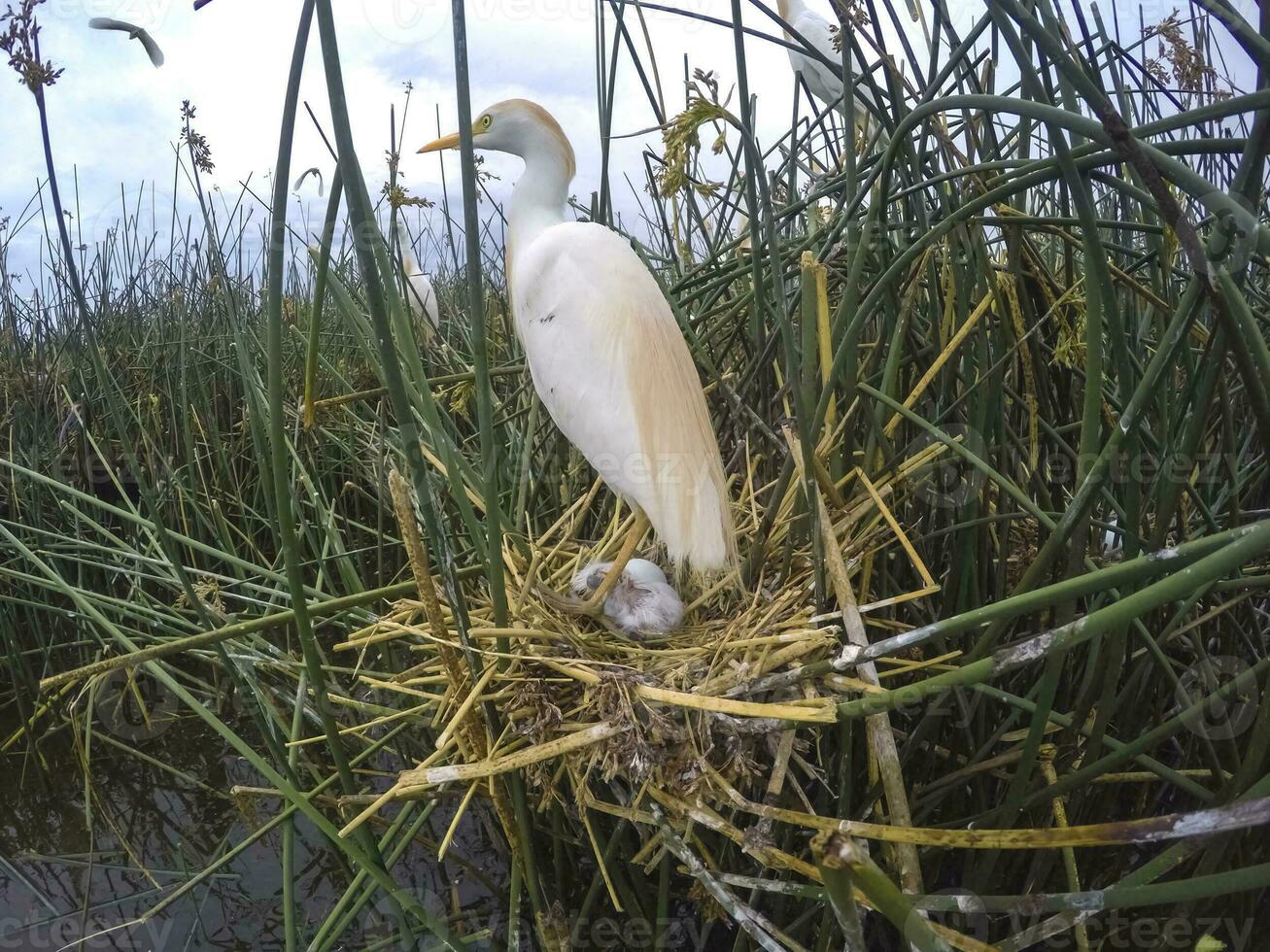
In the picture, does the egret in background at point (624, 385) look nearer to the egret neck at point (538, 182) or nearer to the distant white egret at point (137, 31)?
the egret neck at point (538, 182)

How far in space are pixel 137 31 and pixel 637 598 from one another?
0.92m

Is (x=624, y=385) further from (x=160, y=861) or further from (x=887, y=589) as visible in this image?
(x=160, y=861)

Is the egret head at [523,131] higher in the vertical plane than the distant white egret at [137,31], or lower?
higher

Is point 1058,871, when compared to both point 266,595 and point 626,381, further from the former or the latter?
point 266,595

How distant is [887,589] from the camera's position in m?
1.13

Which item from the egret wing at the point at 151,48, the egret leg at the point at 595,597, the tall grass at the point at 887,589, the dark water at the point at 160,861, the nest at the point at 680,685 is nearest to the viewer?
the tall grass at the point at 887,589

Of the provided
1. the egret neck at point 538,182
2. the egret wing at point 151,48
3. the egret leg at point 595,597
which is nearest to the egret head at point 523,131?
the egret neck at point 538,182

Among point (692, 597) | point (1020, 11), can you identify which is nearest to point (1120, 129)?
point (1020, 11)

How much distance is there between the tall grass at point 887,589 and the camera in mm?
531

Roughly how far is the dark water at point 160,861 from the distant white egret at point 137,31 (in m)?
1.08

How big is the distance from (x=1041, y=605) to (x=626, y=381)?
94 centimetres

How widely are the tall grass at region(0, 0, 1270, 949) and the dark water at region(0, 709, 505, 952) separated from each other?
0.04 m

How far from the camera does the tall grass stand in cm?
53

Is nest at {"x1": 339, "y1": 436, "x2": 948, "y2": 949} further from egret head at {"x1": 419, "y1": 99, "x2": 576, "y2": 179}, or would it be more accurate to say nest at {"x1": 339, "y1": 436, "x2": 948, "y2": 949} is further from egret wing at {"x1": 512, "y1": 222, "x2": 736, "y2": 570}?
egret head at {"x1": 419, "y1": 99, "x2": 576, "y2": 179}
